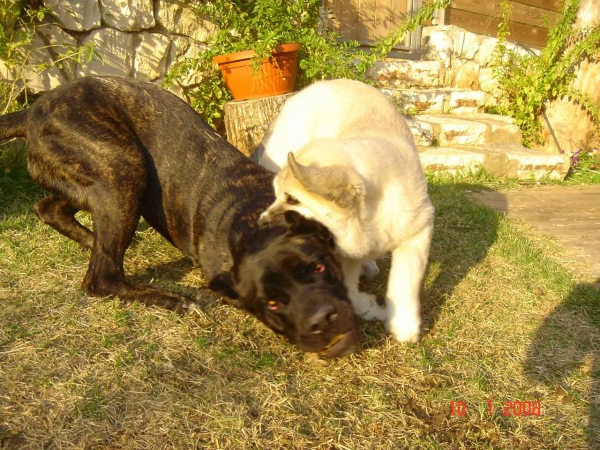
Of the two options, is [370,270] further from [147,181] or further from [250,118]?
[250,118]

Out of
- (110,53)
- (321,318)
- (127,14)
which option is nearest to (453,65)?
(127,14)

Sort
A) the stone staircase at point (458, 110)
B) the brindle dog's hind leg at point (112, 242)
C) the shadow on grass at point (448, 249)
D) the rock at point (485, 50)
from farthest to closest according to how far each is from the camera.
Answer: the rock at point (485, 50), the stone staircase at point (458, 110), the shadow on grass at point (448, 249), the brindle dog's hind leg at point (112, 242)

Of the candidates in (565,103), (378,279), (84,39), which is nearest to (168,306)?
(378,279)

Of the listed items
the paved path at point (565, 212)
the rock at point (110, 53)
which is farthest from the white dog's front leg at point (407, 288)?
the rock at point (110, 53)

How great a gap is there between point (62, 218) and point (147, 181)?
2.81ft

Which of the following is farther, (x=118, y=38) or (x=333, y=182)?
(x=118, y=38)

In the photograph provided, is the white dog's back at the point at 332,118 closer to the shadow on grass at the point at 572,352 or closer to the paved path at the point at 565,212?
the shadow on grass at the point at 572,352

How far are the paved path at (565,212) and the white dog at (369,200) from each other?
181 centimetres

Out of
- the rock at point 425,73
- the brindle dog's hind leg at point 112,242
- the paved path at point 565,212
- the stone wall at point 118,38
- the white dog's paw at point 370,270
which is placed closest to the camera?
the brindle dog's hind leg at point 112,242

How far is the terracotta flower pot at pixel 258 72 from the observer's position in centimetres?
587

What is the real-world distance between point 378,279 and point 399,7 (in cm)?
730

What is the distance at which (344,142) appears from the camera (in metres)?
3.01

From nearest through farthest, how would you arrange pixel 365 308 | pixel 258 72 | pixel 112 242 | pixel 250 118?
pixel 365 308 → pixel 112 242 → pixel 250 118 → pixel 258 72
